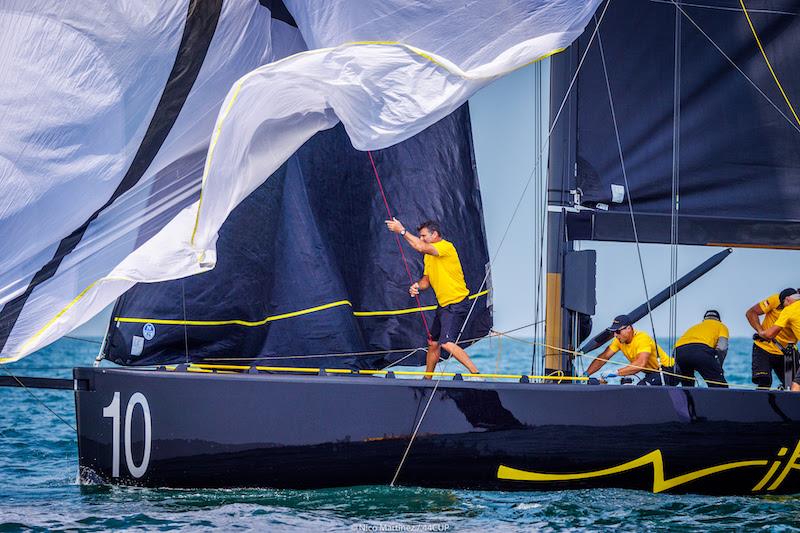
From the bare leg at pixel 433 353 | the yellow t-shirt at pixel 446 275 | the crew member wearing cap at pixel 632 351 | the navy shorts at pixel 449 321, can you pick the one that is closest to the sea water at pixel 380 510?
the crew member wearing cap at pixel 632 351

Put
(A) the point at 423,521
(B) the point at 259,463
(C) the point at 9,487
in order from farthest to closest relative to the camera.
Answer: (C) the point at 9,487
(B) the point at 259,463
(A) the point at 423,521

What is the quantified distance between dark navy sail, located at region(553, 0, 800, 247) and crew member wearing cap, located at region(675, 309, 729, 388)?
768 millimetres

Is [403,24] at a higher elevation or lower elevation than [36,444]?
higher

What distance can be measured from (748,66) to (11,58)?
632 cm

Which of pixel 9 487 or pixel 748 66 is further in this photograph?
pixel 748 66

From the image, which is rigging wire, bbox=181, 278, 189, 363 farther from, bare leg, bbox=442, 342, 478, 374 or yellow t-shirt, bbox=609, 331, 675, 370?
yellow t-shirt, bbox=609, 331, 675, 370

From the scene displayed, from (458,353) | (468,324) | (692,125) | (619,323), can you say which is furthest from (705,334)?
(458,353)

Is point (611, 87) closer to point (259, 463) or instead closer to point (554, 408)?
point (554, 408)

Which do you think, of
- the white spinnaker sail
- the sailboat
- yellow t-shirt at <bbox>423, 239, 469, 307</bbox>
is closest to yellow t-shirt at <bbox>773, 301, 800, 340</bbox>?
the sailboat

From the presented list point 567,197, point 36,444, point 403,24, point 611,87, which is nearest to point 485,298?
point 567,197

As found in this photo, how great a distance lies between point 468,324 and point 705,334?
208 cm

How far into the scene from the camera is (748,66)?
9.94 m

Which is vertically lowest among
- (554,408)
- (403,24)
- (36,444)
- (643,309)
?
(36,444)

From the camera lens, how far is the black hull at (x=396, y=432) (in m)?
7.75
